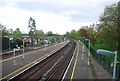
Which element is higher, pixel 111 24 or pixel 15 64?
pixel 111 24

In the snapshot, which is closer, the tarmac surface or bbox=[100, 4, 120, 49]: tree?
the tarmac surface

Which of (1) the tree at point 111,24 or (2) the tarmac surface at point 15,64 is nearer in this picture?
(2) the tarmac surface at point 15,64

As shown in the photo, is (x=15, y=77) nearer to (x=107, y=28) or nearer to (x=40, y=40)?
(x=107, y=28)

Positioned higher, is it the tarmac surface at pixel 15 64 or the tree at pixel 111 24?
the tree at pixel 111 24

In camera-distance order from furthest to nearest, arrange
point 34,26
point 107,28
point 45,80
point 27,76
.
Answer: point 34,26, point 107,28, point 27,76, point 45,80

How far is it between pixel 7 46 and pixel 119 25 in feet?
112

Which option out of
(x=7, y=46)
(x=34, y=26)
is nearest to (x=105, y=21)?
(x=7, y=46)

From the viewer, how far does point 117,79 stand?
1570 centimetres

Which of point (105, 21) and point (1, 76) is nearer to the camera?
point (1, 76)

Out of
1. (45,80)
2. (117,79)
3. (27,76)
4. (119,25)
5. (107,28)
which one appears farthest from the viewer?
(107,28)

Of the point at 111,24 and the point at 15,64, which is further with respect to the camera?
the point at 111,24

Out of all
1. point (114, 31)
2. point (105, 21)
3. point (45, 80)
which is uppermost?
point (105, 21)

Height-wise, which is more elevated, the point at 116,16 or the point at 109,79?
the point at 116,16

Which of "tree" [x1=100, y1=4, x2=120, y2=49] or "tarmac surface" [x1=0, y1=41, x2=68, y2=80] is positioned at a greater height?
"tree" [x1=100, y1=4, x2=120, y2=49]
